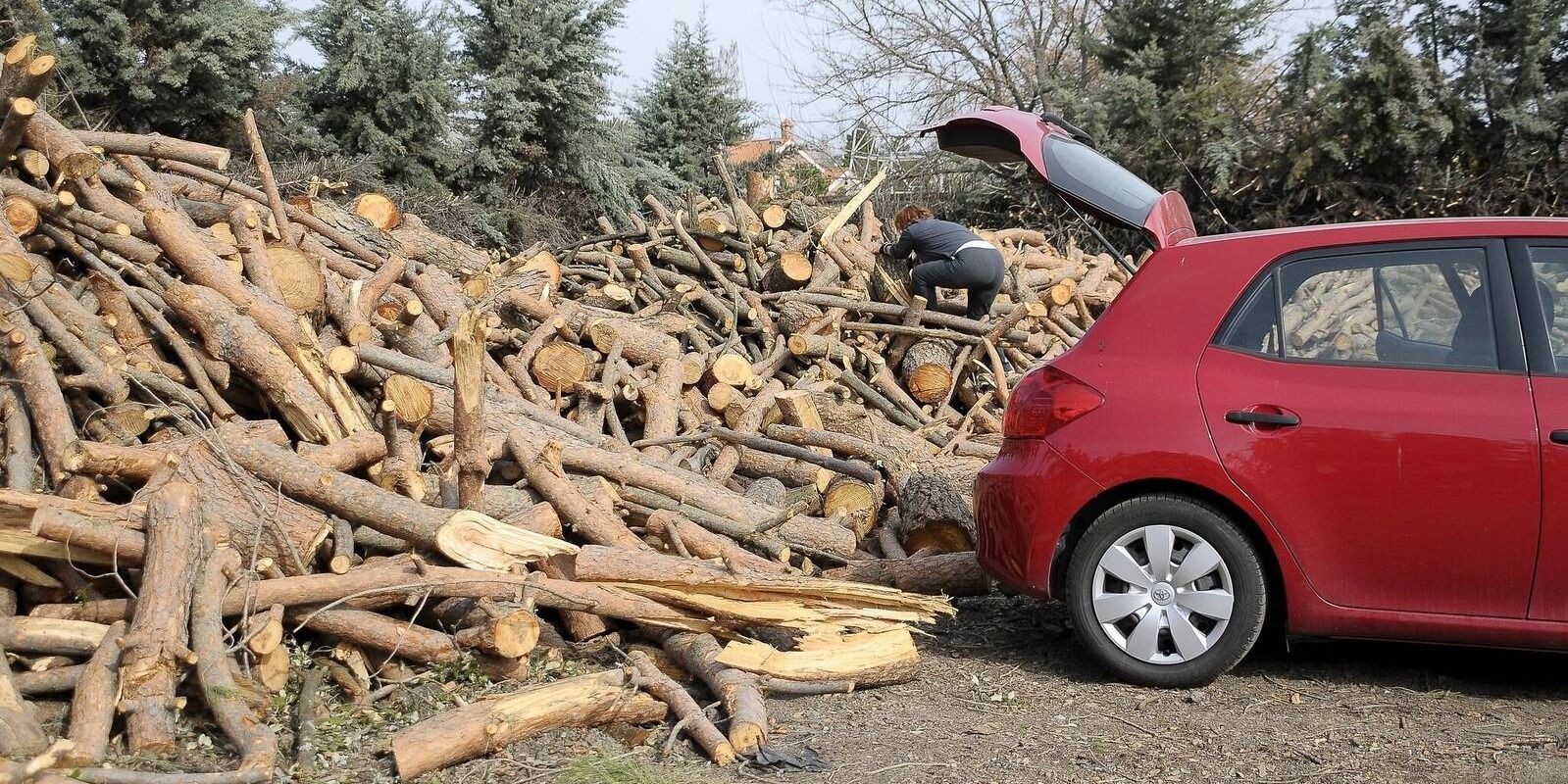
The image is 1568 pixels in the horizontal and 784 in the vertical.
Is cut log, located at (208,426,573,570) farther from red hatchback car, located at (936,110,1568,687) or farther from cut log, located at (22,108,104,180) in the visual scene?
cut log, located at (22,108,104,180)

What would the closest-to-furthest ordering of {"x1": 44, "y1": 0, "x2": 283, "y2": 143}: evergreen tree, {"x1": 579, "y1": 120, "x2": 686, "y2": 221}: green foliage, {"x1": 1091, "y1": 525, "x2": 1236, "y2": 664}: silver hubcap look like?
{"x1": 1091, "y1": 525, "x2": 1236, "y2": 664}: silver hubcap → {"x1": 44, "y1": 0, "x2": 283, "y2": 143}: evergreen tree → {"x1": 579, "y1": 120, "x2": 686, "y2": 221}: green foliage

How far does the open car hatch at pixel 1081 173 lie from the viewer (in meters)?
5.07

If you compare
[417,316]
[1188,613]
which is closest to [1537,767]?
[1188,613]

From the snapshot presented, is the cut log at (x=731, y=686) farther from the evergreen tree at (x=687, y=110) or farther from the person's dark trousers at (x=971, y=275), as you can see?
the evergreen tree at (x=687, y=110)

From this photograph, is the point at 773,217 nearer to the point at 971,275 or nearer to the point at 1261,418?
the point at 971,275

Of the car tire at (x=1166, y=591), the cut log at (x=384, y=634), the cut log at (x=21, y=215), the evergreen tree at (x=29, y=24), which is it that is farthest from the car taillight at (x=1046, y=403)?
the evergreen tree at (x=29, y=24)

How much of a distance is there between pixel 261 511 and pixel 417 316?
3239mm

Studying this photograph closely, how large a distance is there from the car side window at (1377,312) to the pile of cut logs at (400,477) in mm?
1812

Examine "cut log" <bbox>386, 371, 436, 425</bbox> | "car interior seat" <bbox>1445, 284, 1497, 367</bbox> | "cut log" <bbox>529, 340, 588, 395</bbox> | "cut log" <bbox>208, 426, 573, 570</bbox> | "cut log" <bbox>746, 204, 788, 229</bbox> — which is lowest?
"cut log" <bbox>208, 426, 573, 570</bbox>

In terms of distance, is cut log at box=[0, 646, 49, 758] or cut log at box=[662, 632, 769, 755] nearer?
cut log at box=[0, 646, 49, 758]

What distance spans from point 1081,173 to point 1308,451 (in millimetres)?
1575

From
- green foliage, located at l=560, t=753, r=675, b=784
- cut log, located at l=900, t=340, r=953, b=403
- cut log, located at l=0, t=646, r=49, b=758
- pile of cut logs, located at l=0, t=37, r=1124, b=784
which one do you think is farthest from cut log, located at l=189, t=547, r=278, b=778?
cut log, located at l=900, t=340, r=953, b=403

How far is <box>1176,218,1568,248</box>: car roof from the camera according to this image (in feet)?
14.4

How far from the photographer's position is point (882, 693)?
478cm
